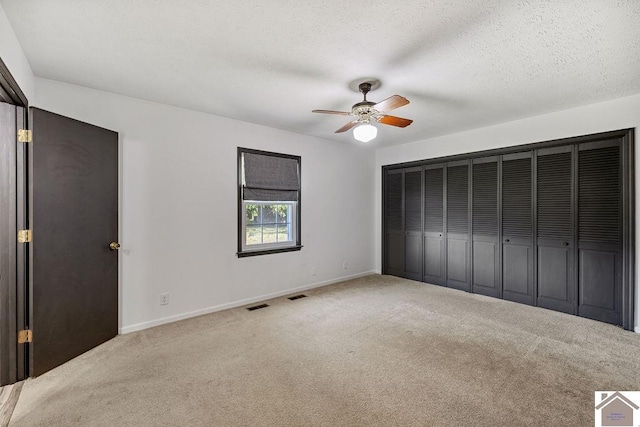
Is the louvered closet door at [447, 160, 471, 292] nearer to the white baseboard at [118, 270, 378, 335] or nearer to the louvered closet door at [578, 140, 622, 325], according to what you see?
the louvered closet door at [578, 140, 622, 325]

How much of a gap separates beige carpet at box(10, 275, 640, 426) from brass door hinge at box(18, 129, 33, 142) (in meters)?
1.78

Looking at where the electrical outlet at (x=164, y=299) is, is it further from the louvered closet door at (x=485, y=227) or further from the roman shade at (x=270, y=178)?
the louvered closet door at (x=485, y=227)

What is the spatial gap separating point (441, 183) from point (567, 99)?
193 centimetres

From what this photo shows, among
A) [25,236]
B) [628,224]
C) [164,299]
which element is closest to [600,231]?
[628,224]

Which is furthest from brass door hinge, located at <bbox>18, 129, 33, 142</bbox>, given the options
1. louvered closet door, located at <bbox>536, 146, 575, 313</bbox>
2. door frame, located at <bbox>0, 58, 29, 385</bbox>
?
louvered closet door, located at <bbox>536, 146, 575, 313</bbox>

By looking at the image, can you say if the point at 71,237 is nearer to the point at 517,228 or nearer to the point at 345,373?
the point at 345,373

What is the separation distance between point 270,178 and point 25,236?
2584 millimetres

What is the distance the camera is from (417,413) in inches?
74.3

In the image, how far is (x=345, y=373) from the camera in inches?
91.7

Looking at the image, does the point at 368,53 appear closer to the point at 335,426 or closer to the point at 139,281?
the point at 335,426

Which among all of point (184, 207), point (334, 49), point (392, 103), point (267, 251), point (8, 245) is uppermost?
point (334, 49)

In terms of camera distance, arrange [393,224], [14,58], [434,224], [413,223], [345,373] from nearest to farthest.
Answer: [14,58] < [345,373] < [434,224] < [413,223] < [393,224]

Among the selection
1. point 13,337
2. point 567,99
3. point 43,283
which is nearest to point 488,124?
point 567,99

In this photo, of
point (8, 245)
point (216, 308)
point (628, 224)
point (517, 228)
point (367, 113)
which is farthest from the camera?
point (517, 228)
